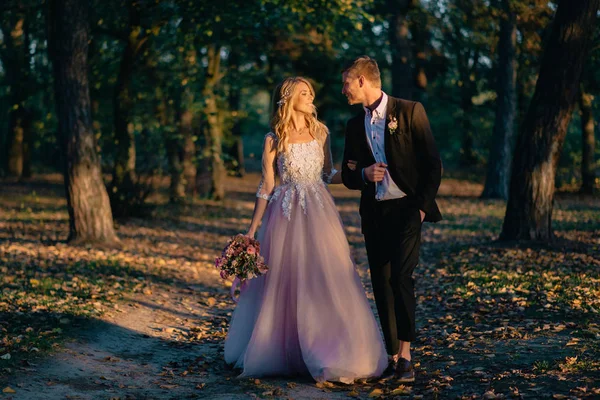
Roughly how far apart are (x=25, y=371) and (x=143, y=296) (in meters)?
4.32

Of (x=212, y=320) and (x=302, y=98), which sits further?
(x=212, y=320)

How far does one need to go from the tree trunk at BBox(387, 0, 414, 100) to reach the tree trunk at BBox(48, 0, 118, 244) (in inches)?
626

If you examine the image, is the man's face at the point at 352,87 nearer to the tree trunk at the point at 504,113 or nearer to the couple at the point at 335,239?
the couple at the point at 335,239

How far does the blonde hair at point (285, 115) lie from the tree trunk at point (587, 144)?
23.7 metres

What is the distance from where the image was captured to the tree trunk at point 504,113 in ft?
88.7

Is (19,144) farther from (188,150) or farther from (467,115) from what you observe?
(467,115)

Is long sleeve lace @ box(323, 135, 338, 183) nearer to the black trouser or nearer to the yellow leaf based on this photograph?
the black trouser

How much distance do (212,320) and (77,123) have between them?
22.1 ft

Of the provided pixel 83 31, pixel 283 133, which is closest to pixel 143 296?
pixel 283 133

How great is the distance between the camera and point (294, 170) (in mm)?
7082

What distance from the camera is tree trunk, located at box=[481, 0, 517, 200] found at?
27.0 metres

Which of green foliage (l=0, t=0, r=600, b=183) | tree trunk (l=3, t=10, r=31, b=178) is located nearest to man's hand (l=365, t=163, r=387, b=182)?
green foliage (l=0, t=0, r=600, b=183)

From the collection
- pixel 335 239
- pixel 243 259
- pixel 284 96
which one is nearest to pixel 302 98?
pixel 284 96

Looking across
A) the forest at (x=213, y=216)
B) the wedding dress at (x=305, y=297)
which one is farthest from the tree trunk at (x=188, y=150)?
the wedding dress at (x=305, y=297)
